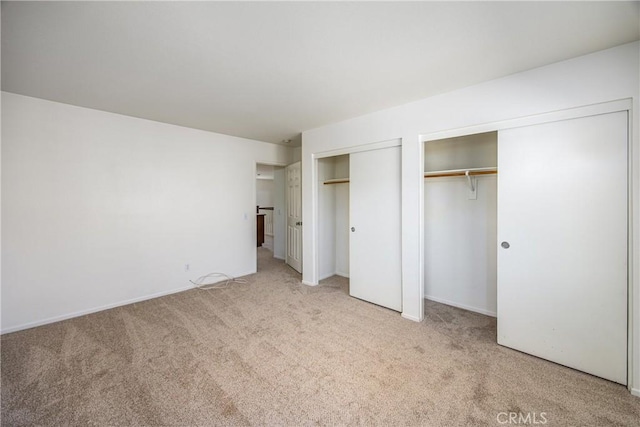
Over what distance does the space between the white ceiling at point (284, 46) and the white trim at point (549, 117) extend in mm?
392

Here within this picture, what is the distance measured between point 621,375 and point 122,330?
13.9ft

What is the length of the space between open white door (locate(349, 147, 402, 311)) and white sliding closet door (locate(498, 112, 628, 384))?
1035 mm

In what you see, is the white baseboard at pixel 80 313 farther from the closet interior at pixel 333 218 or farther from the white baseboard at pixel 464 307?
the white baseboard at pixel 464 307

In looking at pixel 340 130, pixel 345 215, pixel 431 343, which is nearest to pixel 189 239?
pixel 345 215

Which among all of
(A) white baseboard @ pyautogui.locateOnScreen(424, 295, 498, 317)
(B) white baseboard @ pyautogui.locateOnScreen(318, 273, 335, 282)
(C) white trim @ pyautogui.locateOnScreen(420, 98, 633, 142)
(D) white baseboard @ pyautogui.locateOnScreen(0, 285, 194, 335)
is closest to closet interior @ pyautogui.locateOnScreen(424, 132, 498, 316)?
(A) white baseboard @ pyautogui.locateOnScreen(424, 295, 498, 317)

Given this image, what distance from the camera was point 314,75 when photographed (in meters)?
2.20

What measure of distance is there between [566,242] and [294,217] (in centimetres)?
369

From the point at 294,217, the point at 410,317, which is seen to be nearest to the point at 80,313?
the point at 294,217

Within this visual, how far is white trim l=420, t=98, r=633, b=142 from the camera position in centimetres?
180

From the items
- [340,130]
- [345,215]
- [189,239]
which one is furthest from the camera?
[345,215]

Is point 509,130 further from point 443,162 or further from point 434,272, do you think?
point 434,272

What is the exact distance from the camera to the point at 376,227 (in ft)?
10.6

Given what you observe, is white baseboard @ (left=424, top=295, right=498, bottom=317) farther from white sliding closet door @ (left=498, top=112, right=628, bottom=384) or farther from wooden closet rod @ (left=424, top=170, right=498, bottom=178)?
wooden closet rod @ (left=424, top=170, right=498, bottom=178)

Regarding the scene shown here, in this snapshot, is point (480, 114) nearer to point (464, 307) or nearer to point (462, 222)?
point (462, 222)
